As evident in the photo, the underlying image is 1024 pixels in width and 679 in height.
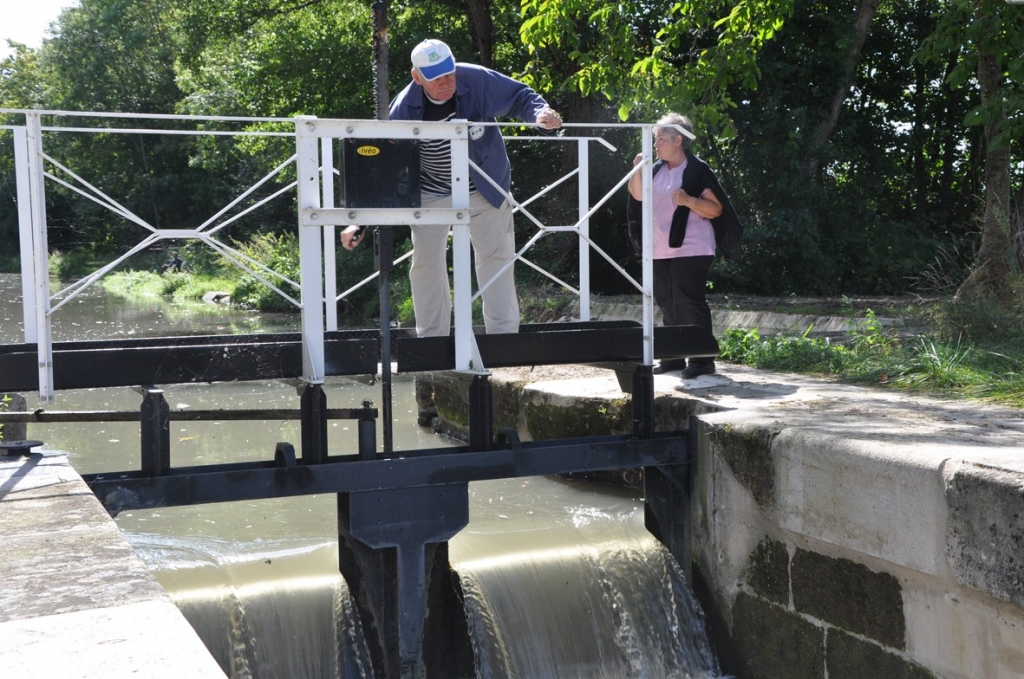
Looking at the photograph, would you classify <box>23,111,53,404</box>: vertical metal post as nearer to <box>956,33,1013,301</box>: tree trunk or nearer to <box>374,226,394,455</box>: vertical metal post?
<box>374,226,394,455</box>: vertical metal post

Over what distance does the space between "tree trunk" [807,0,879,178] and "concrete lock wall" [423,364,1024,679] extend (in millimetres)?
9890

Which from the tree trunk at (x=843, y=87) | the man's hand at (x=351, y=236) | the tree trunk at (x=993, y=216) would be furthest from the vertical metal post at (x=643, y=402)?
the tree trunk at (x=843, y=87)

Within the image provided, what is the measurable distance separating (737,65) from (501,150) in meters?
5.43

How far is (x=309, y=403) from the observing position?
530 cm

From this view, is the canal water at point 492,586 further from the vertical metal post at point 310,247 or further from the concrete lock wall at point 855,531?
the vertical metal post at point 310,247

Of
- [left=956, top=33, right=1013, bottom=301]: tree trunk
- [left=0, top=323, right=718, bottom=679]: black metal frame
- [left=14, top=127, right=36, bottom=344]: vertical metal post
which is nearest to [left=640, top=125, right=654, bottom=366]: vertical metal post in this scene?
[left=0, top=323, right=718, bottom=679]: black metal frame

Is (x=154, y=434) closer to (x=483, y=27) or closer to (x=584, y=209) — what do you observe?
(x=584, y=209)

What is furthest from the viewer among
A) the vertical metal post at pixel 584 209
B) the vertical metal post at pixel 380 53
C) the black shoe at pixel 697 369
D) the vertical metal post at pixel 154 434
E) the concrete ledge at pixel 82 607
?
the black shoe at pixel 697 369

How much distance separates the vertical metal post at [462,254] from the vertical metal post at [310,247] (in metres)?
0.64

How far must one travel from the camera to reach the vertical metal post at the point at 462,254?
523 cm

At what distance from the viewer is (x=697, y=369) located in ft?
23.6

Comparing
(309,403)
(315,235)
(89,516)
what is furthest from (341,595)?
(89,516)

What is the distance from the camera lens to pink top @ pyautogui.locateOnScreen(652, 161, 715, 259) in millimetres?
6934

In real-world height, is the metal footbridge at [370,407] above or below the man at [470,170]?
below
